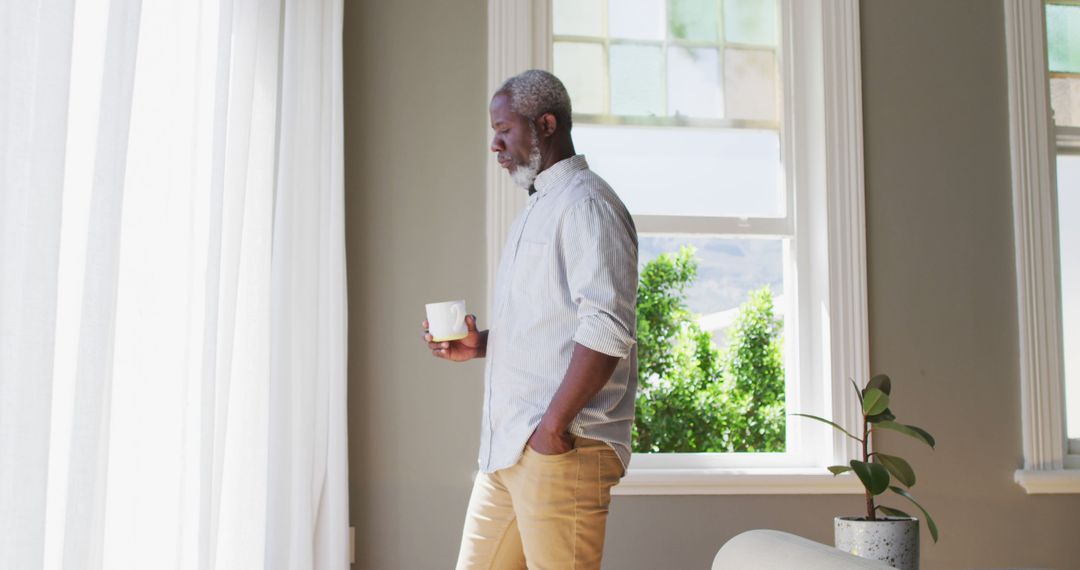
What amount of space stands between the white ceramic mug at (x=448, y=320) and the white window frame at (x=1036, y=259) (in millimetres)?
2244

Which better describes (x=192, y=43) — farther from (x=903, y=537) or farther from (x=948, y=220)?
(x=948, y=220)

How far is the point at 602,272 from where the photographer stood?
5.74ft

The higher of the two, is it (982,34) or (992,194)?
(982,34)

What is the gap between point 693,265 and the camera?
3301 millimetres

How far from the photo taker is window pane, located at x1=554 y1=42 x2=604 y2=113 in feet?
10.9

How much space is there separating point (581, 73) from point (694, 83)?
410mm

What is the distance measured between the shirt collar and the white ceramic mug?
0.31 metres

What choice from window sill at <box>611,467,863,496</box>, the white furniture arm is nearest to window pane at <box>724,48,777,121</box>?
window sill at <box>611,467,863,496</box>

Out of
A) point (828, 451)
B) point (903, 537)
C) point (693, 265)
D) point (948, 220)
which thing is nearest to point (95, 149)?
point (903, 537)

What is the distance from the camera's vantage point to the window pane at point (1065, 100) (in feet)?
11.6

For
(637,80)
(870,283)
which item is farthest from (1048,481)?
(637,80)

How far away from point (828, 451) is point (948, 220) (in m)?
0.92

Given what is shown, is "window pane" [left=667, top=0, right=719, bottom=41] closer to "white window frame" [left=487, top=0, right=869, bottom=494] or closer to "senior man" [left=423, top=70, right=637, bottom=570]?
"white window frame" [left=487, top=0, right=869, bottom=494]

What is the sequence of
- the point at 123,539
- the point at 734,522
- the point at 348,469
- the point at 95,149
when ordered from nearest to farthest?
1. the point at 95,149
2. the point at 123,539
3. the point at 348,469
4. the point at 734,522
